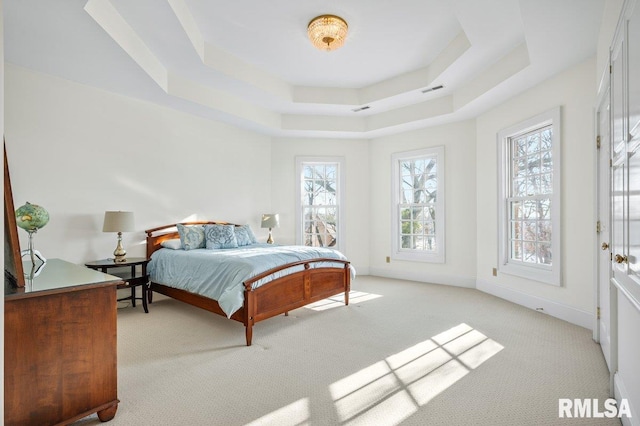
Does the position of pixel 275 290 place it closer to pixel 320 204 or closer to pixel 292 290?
pixel 292 290

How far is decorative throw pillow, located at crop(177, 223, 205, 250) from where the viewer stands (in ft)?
14.3

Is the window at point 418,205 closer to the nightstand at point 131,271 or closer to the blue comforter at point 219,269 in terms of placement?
the blue comforter at point 219,269

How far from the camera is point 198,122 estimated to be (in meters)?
5.10

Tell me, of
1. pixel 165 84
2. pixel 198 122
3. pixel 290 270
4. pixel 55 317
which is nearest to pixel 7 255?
pixel 55 317

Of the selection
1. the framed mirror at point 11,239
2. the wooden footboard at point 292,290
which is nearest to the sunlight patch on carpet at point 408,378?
the wooden footboard at point 292,290

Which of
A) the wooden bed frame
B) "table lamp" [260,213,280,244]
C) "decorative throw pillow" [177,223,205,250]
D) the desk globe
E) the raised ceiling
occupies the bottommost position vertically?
the wooden bed frame

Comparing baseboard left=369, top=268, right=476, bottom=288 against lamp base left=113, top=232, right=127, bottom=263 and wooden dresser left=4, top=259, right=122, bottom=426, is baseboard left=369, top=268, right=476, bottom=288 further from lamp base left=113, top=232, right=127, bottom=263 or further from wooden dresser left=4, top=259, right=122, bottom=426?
wooden dresser left=4, top=259, right=122, bottom=426

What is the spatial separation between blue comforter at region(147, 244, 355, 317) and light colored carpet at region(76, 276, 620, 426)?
16.4 inches

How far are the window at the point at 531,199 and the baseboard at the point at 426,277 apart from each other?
767mm

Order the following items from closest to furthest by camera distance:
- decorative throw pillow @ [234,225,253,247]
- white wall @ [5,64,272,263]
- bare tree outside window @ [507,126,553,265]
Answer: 1. white wall @ [5,64,272,263]
2. bare tree outside window @ [507,126,553,265]
3. decorative throw pillow @ [234,225,253,247]

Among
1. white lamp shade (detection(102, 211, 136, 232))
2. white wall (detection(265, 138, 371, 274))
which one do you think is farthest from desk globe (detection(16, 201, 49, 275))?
white wall (detection(265, 138, 371, 274))

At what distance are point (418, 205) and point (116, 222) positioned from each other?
4.57 metres

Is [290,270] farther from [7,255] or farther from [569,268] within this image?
[569,268]

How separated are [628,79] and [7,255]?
Answer: 331 cm
